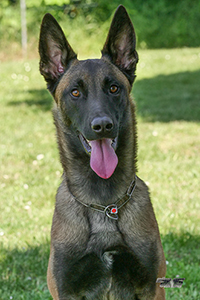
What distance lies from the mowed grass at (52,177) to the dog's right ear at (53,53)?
1721 millimetres

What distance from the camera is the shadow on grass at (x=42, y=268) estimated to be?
10.7 ft

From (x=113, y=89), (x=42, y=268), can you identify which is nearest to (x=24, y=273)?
(x=42, y=268)

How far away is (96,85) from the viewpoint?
8.48 feet

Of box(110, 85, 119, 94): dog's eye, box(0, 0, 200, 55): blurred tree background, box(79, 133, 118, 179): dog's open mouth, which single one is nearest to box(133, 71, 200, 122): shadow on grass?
box(0, 0, 200, 55): blurred tree background

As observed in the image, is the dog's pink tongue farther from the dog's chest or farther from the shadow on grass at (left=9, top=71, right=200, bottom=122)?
the shadow on grass at (left=9, top=71, right=200, bottom=122)

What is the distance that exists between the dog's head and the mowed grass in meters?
1.48

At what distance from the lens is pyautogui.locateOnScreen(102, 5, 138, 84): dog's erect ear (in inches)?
107

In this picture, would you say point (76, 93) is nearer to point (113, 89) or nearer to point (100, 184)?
point (113, 89)

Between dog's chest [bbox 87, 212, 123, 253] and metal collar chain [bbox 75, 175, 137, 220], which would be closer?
dog's chest [bbox 87, 212, 123, 253]

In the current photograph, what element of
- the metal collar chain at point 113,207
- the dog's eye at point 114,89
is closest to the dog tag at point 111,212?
the metal collar chain at point 113,207

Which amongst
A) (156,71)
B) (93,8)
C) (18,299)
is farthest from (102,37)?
(18,299)

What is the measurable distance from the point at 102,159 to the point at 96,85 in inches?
19.2

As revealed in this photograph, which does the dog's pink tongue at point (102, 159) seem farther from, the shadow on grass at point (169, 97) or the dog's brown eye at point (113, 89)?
the shadow on grass at point (169, 97)

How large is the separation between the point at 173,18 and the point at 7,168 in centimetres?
1458
